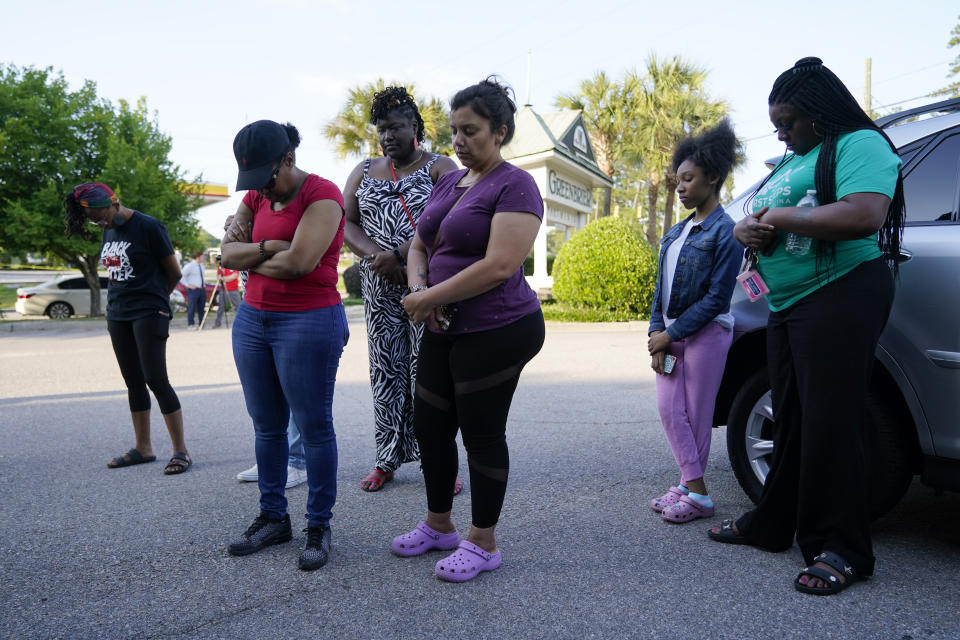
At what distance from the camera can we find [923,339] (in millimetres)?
2688

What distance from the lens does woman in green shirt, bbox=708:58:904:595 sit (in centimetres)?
243

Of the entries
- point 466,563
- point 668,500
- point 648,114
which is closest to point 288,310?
point 466,563

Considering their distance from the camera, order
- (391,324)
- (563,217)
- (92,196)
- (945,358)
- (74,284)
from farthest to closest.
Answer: (563,217), (74,284), (92,196), (391,324), (945,358)

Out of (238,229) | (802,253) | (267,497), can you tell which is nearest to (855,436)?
(802,253)

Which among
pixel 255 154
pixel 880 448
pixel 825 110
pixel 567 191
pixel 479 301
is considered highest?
pixel 567 191

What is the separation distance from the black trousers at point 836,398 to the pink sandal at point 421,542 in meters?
1.50

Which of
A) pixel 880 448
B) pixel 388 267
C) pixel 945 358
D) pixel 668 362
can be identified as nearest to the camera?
pixel 945 358

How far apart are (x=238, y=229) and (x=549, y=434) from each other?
2.98m

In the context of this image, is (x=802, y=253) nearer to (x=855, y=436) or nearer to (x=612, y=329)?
(x=855, y=436)

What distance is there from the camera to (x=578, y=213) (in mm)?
22453

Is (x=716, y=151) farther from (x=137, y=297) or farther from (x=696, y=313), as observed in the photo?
(x=137, y=297)

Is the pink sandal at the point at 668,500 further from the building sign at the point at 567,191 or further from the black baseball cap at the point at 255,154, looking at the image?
the building sign at the point at 567,191

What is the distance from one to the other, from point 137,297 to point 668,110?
1005 inches

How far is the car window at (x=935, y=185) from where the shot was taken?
9.32 ft
